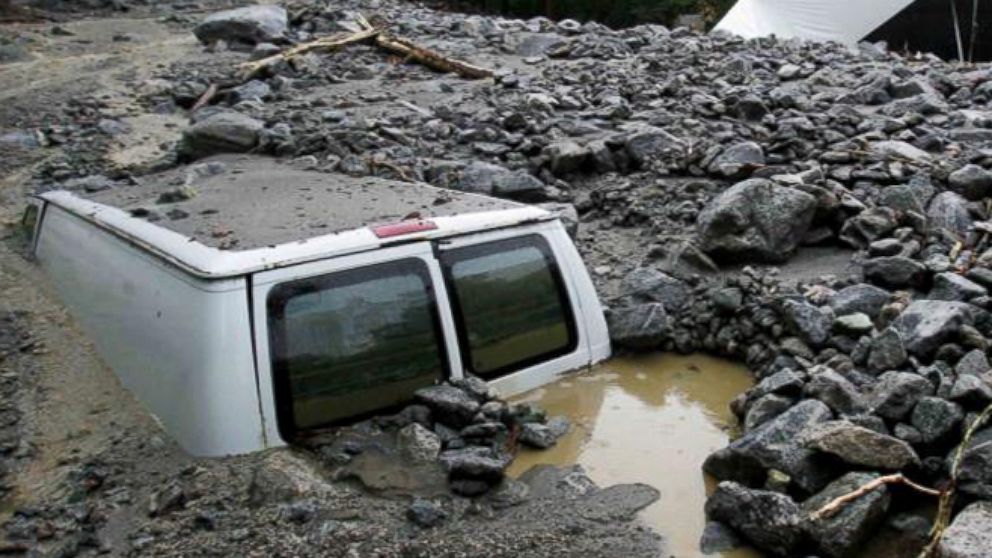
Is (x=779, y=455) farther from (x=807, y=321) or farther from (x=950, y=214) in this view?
(x=950, y=214)

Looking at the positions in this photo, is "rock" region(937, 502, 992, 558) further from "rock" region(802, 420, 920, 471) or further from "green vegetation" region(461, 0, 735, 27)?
"green vegetation" region(461, 0, 735, 27)

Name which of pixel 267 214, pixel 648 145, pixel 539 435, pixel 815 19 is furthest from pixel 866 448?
pixel 815 19

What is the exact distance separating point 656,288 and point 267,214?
275 centimetres

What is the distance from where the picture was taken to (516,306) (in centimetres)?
425

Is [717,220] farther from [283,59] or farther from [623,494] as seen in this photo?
[283,59]

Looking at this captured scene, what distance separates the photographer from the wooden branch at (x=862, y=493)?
330 cm

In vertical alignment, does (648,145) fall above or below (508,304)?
above

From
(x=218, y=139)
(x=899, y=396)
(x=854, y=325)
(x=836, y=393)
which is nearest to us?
(x=899, y=396)

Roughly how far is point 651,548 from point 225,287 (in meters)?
1.87

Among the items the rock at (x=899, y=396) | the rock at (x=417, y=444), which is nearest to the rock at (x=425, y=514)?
the rock at (x=417, y=444)

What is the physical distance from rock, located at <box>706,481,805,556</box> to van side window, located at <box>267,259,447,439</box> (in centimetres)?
129

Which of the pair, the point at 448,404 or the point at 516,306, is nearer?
the point at 448,404

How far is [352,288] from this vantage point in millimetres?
3680

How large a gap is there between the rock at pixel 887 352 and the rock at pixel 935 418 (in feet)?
2.19
